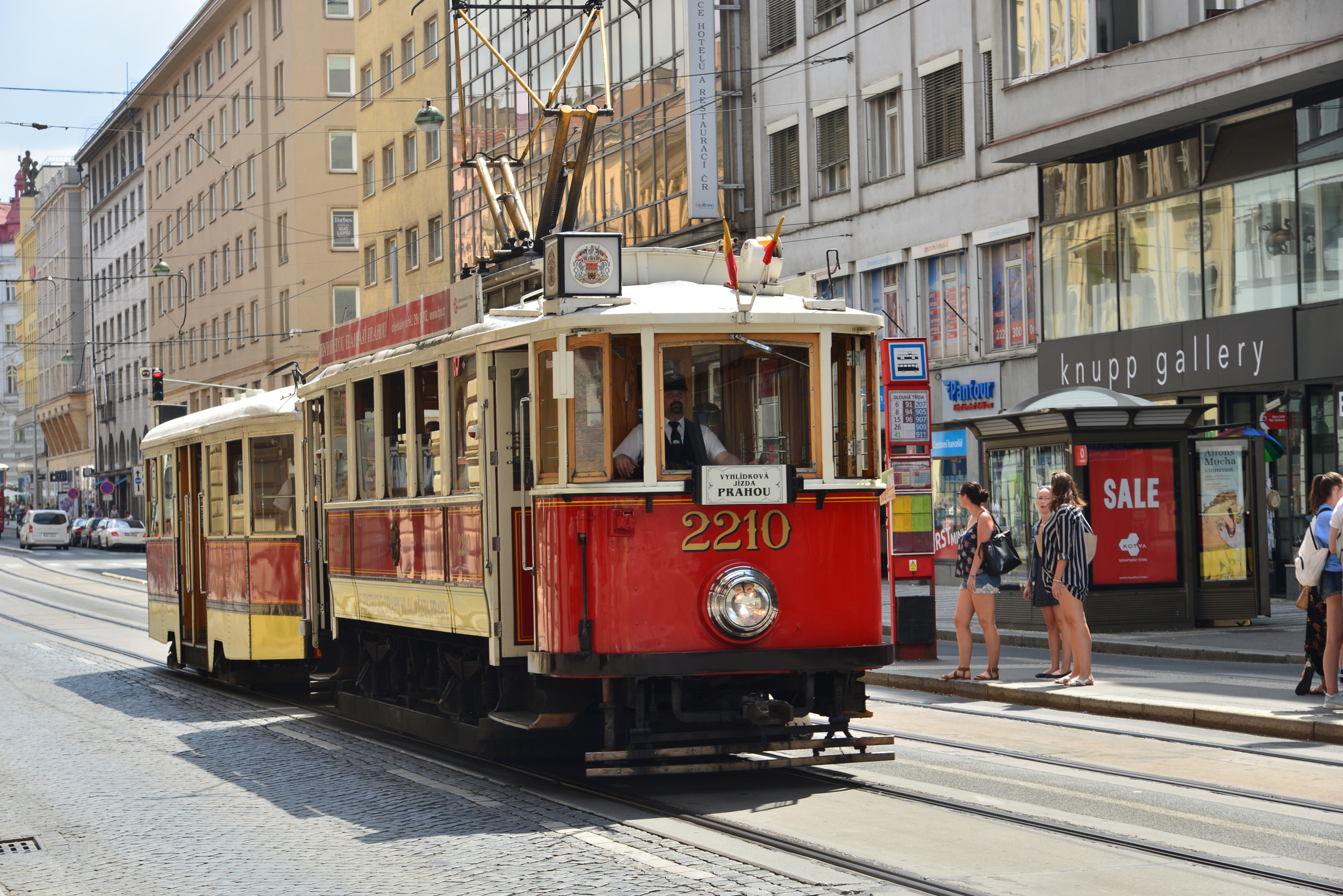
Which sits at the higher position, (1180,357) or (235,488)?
(1180,357)

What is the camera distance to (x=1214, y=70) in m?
23.9

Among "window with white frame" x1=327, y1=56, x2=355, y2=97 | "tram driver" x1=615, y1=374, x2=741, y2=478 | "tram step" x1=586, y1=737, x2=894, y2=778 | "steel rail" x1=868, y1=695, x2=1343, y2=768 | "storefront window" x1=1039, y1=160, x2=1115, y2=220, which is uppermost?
"window with white frame" x1=327, y1=56, x2=355, y2=97

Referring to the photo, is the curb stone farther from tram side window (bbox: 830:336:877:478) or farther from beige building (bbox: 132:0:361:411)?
beige building (bbox: 132:0:361:411)

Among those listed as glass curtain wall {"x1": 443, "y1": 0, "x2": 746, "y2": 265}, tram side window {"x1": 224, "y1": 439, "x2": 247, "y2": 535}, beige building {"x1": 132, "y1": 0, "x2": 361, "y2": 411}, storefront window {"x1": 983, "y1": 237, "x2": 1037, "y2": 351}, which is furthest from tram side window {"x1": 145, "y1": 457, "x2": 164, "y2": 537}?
beige building {"x1": 132, "y1": 0, "x2": 361, "y2": 411}

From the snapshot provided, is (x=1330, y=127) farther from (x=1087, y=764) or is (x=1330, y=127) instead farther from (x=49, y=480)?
(x=49, y=480)

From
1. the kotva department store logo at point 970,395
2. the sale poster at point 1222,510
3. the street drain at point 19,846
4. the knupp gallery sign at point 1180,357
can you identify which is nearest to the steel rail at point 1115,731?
the sale poster at point 1222,510

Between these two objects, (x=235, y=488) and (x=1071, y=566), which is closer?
(x=1071, y=566)

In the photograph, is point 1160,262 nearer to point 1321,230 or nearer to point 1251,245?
point 1251,245

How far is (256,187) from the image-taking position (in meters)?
70.3

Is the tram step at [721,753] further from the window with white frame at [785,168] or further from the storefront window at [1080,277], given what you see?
the window with white frame at [785,168]

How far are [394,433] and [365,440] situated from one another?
0.62 metres

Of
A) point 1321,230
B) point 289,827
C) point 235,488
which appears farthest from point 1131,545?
point 289,827

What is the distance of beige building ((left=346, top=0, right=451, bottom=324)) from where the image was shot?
173 ft

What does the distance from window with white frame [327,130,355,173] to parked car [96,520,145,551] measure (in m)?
15.0
